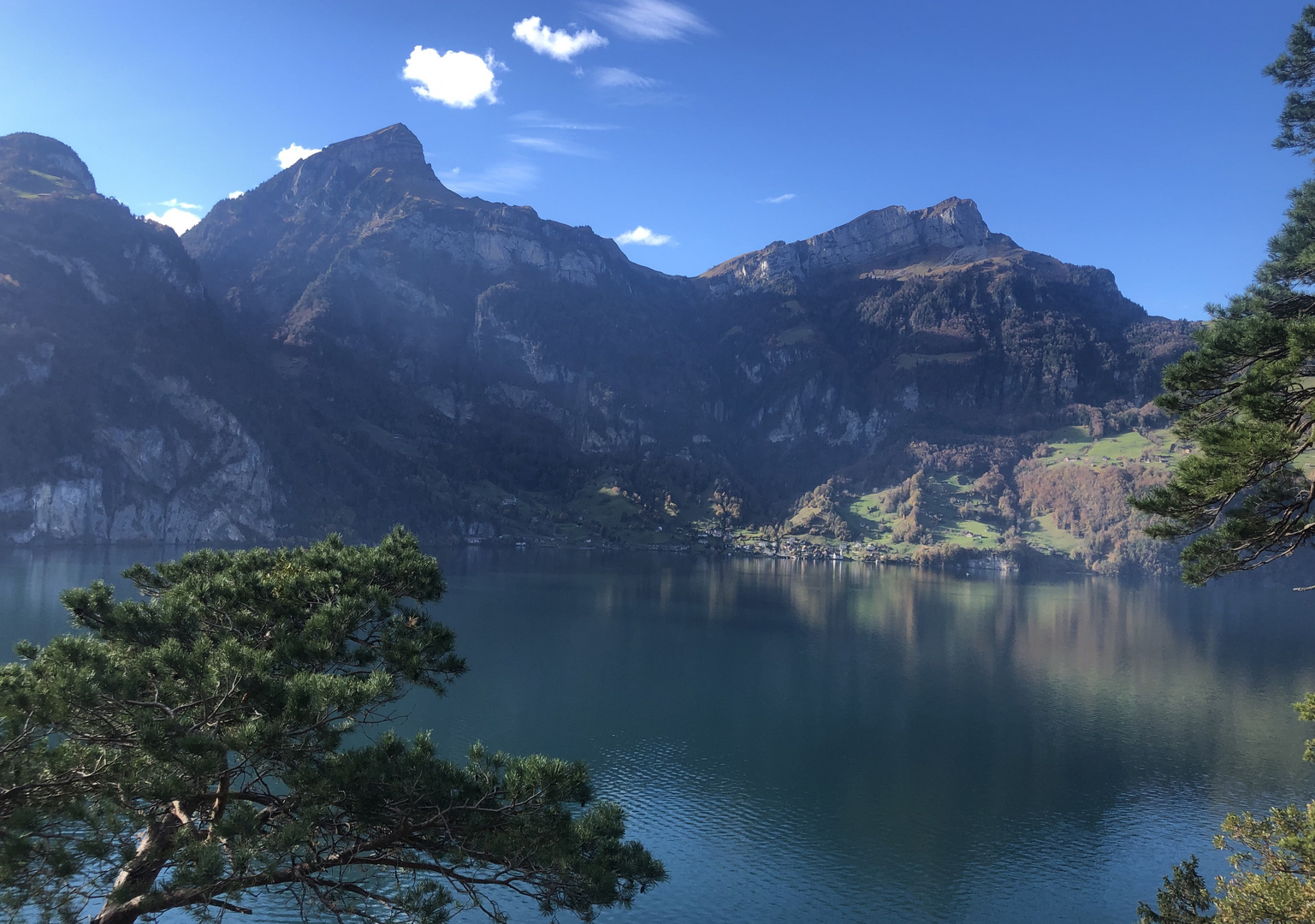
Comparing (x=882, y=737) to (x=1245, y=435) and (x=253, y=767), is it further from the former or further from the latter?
(x=253, y=767)

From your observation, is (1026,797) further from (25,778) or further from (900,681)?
(25,778)

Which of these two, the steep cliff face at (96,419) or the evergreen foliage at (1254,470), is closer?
the evergreen foliage at (1254,470)

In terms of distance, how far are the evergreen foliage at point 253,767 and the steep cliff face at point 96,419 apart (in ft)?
571

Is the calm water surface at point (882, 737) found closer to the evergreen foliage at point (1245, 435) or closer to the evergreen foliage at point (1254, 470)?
the evergreen foliage at point (1254, 470)

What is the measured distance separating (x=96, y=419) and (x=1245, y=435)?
205091 millimetres

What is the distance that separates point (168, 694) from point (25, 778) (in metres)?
1.44

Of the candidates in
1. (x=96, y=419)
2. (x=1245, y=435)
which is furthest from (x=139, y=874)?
(x=96, y=419)

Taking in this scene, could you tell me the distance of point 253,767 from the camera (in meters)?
10.1

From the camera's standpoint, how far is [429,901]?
399 inches

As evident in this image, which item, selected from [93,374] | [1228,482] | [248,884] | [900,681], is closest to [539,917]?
[248,884]

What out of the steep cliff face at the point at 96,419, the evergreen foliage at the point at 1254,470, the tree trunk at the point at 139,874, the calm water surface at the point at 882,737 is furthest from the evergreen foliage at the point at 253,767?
the steep cliff face at the point at 96,419

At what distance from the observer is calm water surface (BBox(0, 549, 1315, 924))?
97.9ft

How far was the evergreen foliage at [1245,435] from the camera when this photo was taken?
11.3m

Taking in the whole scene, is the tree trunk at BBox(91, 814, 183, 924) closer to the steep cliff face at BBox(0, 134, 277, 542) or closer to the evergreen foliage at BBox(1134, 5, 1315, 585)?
the evergreen foliage at BBox(1134, 5, 1315, 585)
